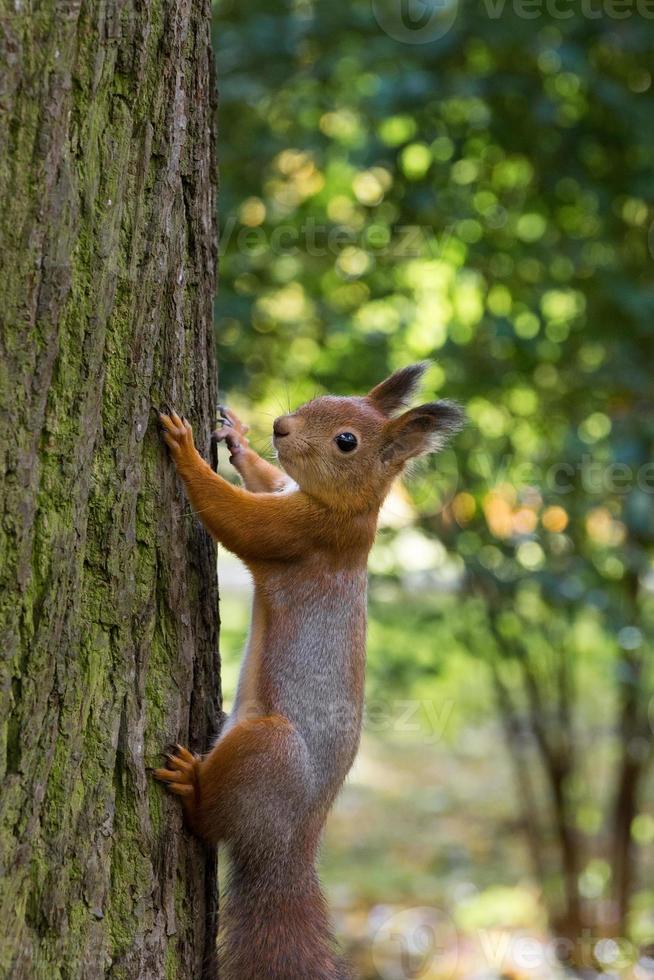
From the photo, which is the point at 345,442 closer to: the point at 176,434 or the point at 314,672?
the point at 314,672

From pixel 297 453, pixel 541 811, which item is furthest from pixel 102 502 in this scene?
pixel 541 811

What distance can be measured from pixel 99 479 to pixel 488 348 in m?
3.95

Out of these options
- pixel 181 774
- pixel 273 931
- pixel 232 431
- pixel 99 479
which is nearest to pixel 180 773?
pixel 181 774

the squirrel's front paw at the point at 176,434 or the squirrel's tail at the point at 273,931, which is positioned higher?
the squirrel's front paw at the point at 176,434

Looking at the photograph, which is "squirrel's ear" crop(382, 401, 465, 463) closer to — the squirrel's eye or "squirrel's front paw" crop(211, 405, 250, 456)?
the squirrel's eye

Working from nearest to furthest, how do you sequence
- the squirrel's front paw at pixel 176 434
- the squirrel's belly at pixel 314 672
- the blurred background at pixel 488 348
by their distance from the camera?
the squirrel's front paw at pixel 176 434, the squirrel's belly at pixel 314 672, the blurred background at pixel 488 348

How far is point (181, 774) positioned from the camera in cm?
234

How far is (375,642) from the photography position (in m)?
6.49

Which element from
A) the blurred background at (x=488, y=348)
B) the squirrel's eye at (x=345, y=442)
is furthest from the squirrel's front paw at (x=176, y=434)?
the blurred background at (x=488, y=348)

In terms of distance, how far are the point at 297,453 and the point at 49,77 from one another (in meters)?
1.47

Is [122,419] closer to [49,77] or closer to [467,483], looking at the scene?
[49,77]

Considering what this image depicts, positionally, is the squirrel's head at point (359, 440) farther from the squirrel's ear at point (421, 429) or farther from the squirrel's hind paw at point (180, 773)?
the squirrel's hind paw at point (180, 773)

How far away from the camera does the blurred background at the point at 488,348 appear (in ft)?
16.2

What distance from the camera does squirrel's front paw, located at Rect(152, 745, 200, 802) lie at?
2.32m
